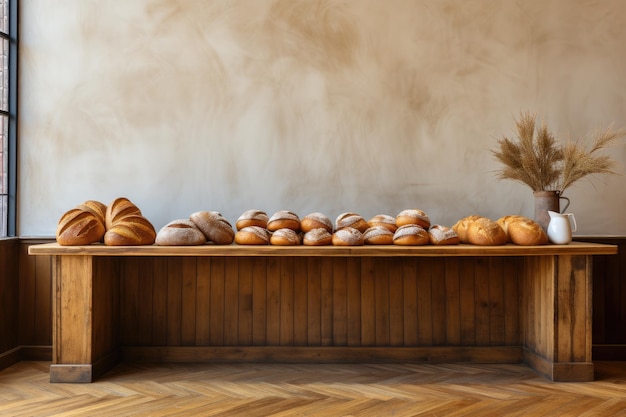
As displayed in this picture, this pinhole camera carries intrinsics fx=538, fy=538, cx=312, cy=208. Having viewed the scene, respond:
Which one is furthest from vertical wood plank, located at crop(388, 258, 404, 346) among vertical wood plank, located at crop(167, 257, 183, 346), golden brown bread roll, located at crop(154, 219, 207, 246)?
vertical wood plank, located at crop(167, 257, 183, 346)

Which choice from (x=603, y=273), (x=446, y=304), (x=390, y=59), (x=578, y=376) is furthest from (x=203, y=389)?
(x=603, y=273)

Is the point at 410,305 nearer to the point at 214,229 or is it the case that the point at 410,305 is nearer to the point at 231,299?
the point at 231,299

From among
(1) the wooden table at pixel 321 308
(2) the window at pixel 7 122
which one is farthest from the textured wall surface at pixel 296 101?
(1) the wooden table at pixel 321 308

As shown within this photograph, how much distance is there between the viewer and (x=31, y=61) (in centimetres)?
387

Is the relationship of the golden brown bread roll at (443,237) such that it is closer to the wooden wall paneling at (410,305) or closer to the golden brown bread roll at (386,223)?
the golden brown bread roll at (386,223)

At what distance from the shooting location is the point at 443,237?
3.22 m

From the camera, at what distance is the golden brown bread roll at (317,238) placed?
3.18 metres

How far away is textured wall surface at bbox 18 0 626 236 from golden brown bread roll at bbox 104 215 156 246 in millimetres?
621

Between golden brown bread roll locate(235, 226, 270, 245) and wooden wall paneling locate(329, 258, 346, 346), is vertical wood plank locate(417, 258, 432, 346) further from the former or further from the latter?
golden brown bread roll locate(235, 226, 270, 245)

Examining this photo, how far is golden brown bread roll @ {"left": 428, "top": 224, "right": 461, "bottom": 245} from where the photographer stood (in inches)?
126

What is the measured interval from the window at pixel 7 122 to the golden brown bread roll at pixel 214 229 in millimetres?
1480

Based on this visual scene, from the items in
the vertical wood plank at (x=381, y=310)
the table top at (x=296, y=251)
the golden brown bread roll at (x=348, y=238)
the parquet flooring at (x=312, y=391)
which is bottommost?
the parquet flooring at (x=312, y=391)

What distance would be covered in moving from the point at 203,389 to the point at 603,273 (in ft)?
9.23

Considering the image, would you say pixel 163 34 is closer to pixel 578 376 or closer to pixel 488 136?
pixel 488 136
